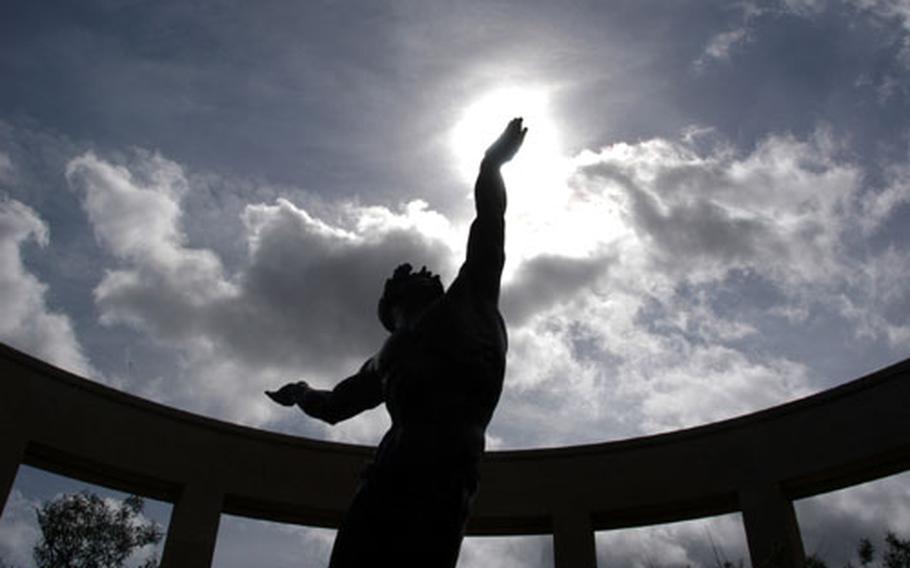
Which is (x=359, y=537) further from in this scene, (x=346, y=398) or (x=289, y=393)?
(x=289, y=393)

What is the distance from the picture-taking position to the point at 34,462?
55.4 feet

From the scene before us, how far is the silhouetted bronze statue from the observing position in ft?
11.0

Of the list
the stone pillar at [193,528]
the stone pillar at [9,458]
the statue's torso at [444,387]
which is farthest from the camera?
the stone pillar at [193,528]

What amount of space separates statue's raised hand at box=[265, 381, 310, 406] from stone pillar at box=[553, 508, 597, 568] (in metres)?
14.2

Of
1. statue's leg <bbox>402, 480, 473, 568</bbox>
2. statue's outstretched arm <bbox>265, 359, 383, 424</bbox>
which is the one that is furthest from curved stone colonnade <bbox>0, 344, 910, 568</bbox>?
statue's leg <bbox>402, 480, 473, 568</bbox>

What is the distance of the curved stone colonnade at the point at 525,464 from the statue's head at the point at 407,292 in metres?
13.0

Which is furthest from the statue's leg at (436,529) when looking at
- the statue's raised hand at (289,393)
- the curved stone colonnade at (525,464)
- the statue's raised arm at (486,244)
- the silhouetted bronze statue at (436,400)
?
the curved stone colonnade at (525,464)

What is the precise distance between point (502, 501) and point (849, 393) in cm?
802

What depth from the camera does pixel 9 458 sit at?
52.2 feet

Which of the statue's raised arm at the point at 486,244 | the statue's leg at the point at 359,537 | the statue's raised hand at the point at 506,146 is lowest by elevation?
the statue's leg at the point at 359,537

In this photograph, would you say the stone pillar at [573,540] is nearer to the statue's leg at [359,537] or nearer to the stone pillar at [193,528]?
the stone pillar at [193,528]

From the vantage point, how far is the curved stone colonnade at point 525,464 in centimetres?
1611

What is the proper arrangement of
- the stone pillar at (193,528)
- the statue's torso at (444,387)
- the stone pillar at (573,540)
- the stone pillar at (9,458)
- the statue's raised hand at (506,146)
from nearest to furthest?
1. the statue's torso at (444,387)
2. the statue's raised hand at (506,146)
3. the stone pillar at (9,458)
4. the stone pillar at (193,528)
5. the stone pillar at (573,540)

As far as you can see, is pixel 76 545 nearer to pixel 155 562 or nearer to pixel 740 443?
pixel 155 562
